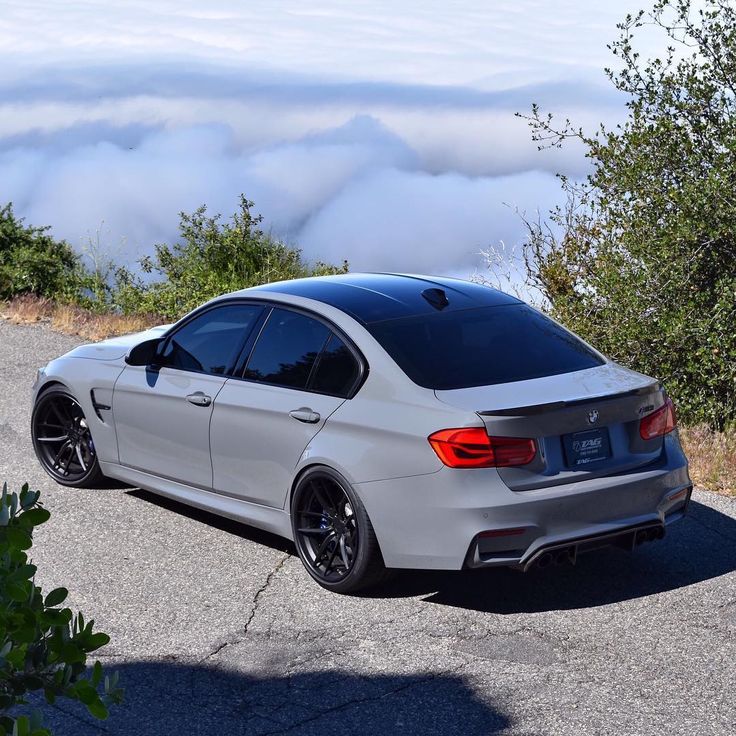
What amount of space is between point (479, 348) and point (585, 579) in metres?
1.34

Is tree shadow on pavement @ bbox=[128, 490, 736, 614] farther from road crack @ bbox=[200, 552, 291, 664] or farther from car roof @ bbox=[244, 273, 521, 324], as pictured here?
car roof @ bbox=[244, 273, 521, 324]

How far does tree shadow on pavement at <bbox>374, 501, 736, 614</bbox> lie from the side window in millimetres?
1667

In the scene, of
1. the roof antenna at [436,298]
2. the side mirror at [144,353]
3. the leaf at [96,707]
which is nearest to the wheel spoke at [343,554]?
the roof antenna at [436,298]

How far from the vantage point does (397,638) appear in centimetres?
561

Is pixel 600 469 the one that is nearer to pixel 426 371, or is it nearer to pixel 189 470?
pixel 426 371

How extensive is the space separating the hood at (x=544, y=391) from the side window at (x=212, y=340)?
1641 millimetres

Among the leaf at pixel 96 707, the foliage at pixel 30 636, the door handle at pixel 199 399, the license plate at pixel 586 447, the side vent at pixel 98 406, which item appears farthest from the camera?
the side vent at pixel 98 406

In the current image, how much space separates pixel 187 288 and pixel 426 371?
1001cm

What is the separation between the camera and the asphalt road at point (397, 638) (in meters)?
4.81

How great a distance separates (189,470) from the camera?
23.4 ft

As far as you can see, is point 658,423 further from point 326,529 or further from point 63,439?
point 63,439

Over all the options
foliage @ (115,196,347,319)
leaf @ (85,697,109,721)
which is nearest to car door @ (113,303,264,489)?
leaf @ (85,697,109,721)

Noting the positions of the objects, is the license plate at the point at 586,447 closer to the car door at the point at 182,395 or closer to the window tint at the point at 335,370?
the window tint at the point at 335,370

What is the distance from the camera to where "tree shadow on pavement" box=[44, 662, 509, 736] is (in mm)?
4727
